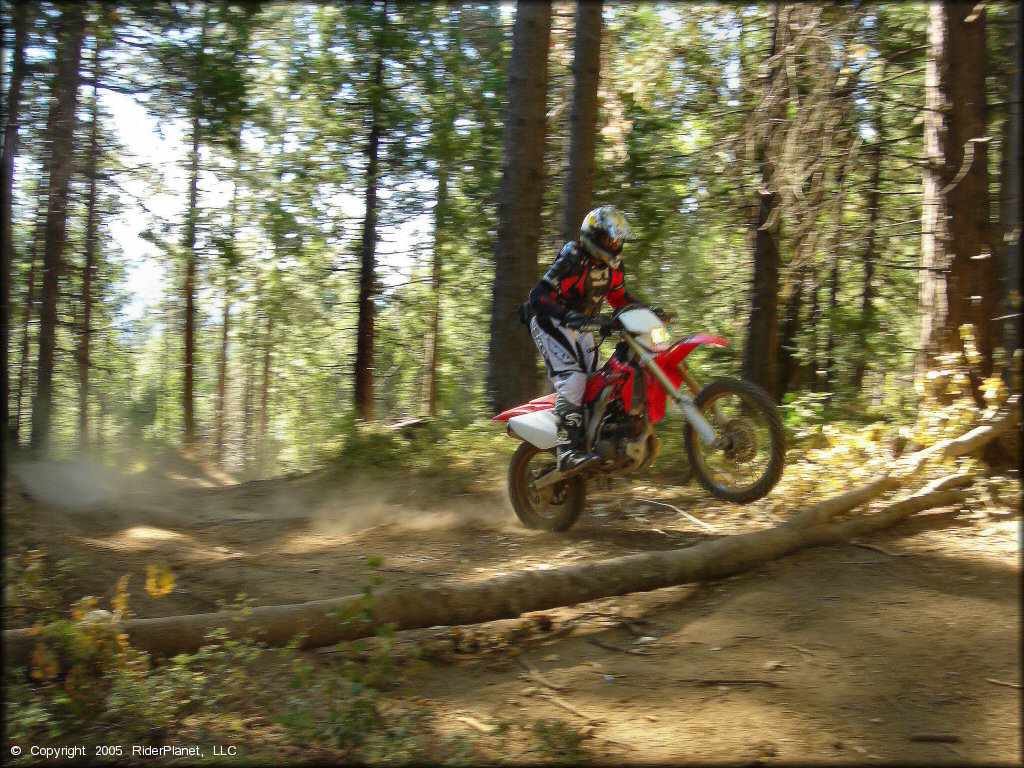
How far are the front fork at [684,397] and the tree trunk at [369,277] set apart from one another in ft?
34.3

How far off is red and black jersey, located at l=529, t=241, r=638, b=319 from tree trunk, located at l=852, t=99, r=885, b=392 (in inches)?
138

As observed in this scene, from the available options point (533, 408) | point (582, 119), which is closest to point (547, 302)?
point (533, 408)

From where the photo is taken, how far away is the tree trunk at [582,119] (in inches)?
384

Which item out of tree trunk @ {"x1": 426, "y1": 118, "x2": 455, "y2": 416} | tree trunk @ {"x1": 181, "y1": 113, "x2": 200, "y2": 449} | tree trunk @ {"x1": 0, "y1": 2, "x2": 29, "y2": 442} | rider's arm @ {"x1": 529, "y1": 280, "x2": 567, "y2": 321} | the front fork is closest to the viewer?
tree trunk @ {"x1": 0, "y1": 2, "x2": 29, "y2": 442}

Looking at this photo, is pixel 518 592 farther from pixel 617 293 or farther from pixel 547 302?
pixel 617 293

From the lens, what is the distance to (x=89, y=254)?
1817 centimetres

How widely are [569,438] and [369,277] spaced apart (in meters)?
11.4

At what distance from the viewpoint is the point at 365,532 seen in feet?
25.2

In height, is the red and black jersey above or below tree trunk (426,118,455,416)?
below

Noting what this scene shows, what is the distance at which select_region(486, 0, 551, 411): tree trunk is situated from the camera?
32.6 ft

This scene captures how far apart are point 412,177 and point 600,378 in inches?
421

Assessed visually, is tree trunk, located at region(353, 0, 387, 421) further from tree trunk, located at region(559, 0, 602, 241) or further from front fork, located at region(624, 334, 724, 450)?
front fork, located at region(624, 334, 724, 450)

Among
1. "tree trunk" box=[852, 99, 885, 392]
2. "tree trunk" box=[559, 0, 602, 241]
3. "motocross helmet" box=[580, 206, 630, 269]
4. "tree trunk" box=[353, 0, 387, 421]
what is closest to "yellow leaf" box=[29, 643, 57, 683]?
"motocross helmet" box=[580, 206, 630, 269]

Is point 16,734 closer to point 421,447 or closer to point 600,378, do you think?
point 600,378
